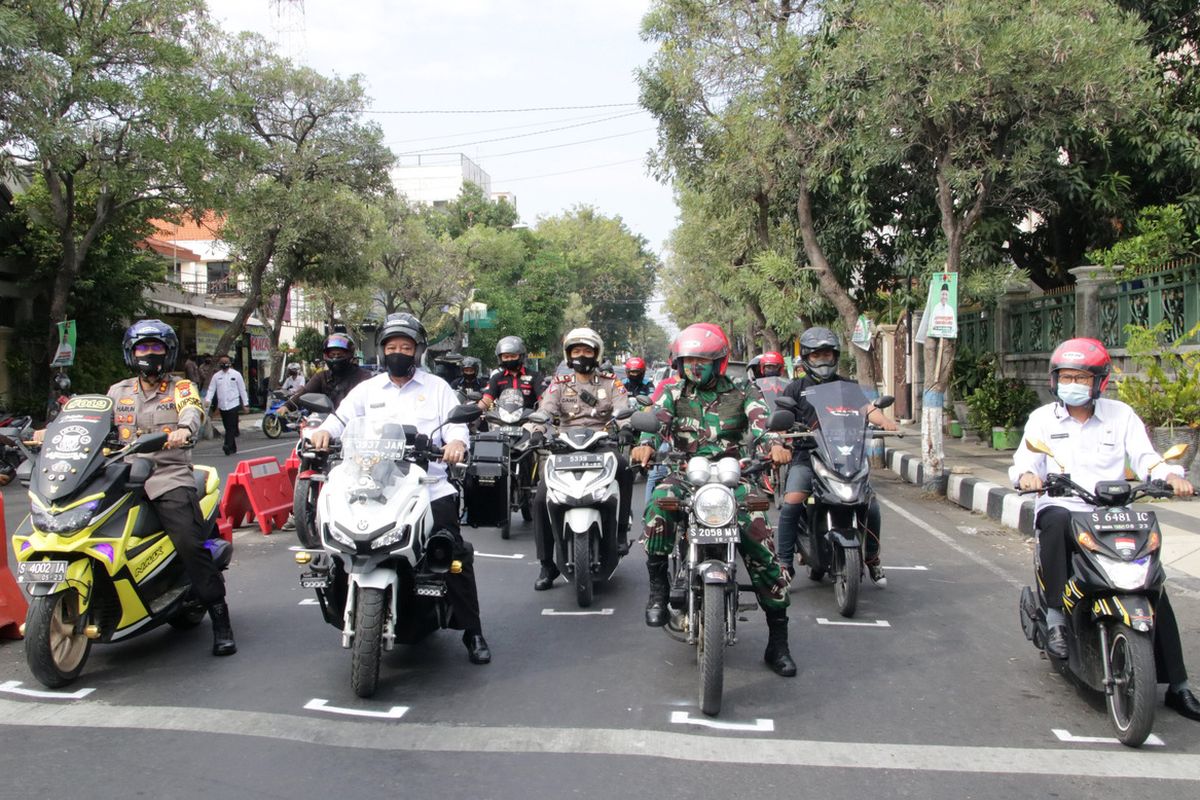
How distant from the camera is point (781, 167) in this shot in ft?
53.5

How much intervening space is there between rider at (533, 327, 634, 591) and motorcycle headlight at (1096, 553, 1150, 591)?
3.44 meters

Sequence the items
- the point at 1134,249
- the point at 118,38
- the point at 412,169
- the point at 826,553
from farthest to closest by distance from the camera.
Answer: the point at 412,169
the point at 118,38
the point at 1134,249
the point at 826,553

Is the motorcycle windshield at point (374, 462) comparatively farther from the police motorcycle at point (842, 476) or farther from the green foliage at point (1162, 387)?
the green foliage at point (1162, 387)

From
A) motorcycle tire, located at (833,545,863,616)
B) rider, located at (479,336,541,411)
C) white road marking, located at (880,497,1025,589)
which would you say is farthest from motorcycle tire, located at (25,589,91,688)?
white road marking, located at (880,497,1025,589)

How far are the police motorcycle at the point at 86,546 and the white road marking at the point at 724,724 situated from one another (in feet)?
Answer: 9.05

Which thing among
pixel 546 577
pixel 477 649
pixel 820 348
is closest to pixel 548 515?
pixel 546 577

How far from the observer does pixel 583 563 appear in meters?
6.29

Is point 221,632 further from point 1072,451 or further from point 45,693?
point 1072,451

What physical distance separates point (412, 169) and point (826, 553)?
7162cm

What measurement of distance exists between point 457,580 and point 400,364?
122cm

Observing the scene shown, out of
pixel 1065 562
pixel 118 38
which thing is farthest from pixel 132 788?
pixel 118 38

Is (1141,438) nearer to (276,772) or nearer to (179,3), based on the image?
(276,772)

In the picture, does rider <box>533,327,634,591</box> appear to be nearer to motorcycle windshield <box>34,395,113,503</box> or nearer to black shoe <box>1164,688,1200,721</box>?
motorcycle windshield <box>34,395,113,503</box>

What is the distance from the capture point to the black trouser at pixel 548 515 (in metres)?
6.98
